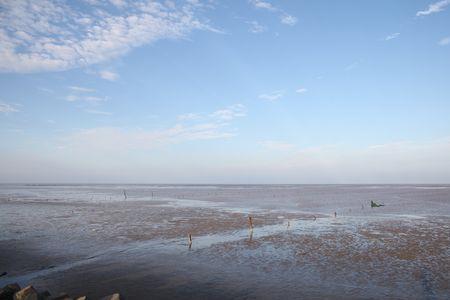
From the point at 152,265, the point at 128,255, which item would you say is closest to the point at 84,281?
the point at 152,265

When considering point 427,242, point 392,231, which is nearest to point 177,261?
point 427,242

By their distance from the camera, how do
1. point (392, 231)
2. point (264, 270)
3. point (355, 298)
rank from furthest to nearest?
point (392, 231), point (264, 270), point (355, 298)

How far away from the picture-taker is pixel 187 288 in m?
12.9

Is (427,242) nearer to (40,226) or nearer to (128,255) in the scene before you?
(128,255)

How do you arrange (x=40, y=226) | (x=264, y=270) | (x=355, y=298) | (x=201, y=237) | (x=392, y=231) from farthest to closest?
(x=40, y=226) → (x=392, y=231) → (x=201, y=237) → (x=264, y=270) → (x=355, y=298)

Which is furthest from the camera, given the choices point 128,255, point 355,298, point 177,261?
point 128,255

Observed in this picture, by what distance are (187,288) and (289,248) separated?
881cm

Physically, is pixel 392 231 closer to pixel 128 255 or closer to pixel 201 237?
pixel 201 237

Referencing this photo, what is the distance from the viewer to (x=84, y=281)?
1352cm

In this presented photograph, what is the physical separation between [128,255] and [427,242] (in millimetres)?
17661

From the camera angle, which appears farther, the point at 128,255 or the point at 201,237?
the point at 201,237

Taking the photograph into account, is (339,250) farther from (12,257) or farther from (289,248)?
(12,257)

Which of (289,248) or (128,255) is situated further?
(289,248)

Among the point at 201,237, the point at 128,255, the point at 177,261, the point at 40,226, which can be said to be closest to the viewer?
the point at 177,261
